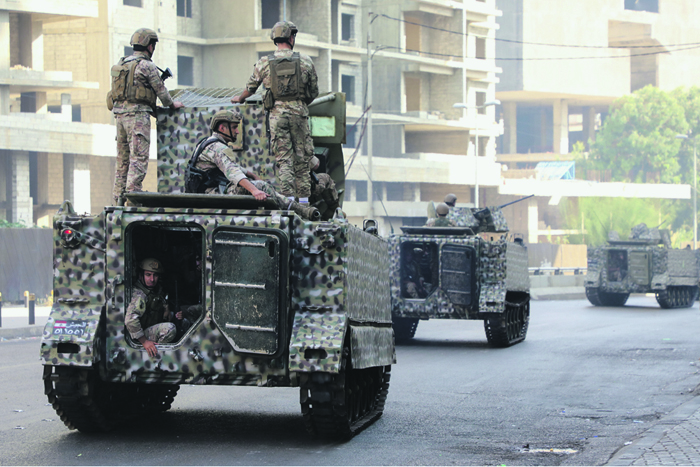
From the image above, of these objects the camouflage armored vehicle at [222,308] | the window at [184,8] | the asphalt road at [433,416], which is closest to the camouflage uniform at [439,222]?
the asphalt road at [433,416]

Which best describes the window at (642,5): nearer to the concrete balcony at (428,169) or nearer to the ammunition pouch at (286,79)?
the concrete balcony at (428,169)

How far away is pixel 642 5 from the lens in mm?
109562

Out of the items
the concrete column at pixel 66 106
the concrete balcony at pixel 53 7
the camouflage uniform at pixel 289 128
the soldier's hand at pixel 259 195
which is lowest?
the soldier's hand at pixel 259 195

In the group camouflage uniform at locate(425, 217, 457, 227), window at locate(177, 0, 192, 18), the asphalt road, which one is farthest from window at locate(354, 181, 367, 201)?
the asphalt road

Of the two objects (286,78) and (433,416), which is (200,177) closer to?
(286,78)

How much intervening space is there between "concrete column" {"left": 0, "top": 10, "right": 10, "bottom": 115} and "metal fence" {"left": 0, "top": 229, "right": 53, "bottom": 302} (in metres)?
15.8

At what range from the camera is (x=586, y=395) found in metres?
12.7

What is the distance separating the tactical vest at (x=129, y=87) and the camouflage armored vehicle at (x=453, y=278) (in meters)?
9.37

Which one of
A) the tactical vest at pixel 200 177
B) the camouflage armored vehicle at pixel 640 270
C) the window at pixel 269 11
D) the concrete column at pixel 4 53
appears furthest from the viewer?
the window at pixel 269 11

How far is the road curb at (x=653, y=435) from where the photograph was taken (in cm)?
803

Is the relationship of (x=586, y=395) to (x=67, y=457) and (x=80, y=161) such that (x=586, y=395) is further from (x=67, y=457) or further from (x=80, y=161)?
(x=80, y=161)

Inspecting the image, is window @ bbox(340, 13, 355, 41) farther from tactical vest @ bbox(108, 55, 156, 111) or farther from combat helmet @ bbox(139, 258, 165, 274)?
combat helmet @ bbox(139, 258, 165, 274)

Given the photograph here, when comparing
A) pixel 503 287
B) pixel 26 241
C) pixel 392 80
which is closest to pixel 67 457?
pixel 503 287

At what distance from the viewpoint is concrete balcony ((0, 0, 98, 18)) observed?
1748 inches
